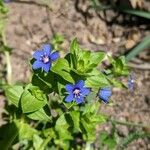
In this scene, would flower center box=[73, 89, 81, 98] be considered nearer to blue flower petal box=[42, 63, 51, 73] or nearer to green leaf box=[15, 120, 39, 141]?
blue flower petal box=[42, 63, 51, 73]

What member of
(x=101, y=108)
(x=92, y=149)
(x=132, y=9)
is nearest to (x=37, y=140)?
(x=92, y=149)

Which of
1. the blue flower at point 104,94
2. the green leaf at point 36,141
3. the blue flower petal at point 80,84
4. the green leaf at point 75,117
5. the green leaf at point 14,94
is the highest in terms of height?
the blue flower petal at point 80,84

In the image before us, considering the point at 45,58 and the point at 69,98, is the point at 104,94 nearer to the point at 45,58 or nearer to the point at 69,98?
the point at 69,98

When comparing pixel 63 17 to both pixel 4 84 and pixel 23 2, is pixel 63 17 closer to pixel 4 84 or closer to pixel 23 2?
pixel 23 2

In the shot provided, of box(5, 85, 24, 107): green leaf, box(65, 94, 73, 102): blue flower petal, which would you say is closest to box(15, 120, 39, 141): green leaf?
box(5, 85, 24, 107): green leaf

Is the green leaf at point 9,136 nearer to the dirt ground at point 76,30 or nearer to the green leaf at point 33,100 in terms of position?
the green leaf at point 33,100

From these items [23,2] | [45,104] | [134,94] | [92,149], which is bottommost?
[92,149]

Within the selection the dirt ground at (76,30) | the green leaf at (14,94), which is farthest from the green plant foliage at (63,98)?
the dirt ground at (76,30)
